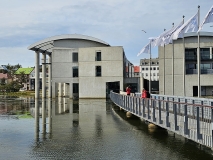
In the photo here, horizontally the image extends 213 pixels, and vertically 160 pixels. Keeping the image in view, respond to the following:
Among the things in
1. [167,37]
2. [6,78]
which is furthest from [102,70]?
[6,78]

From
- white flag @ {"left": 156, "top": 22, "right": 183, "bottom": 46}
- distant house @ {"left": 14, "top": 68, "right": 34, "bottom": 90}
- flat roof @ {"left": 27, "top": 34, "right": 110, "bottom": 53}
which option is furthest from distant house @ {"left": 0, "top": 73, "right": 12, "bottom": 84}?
white flag @ {"left": 156, "top": 22, "right": 183, "bottom": 46}

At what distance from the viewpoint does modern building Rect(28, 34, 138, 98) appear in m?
46.6

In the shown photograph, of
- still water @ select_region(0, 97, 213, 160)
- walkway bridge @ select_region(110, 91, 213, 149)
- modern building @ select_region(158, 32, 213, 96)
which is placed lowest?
still water @ select_region(0, 97, 213, 160)

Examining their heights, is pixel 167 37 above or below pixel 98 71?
above

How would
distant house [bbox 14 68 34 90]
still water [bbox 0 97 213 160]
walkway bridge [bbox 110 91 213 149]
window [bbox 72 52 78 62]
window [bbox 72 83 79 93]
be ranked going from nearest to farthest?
walkway bridge [bbox 110 91 213 149] < still water [bbox 0 97 213 160] < window [bbox 72 83 79 93] < window [bbox 72 52 78 62] < distant house [bbox 14 68 34 90]

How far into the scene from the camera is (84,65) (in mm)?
47281

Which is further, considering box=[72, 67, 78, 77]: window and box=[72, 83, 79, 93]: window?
box=[72, 67, 78, 77]: window

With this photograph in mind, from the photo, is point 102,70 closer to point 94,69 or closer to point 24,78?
point 94,69

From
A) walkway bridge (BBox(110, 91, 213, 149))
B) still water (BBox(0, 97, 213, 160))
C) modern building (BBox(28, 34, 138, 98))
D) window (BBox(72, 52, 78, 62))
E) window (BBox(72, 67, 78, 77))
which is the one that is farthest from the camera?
window (BBox(72, 52, 78, 62))

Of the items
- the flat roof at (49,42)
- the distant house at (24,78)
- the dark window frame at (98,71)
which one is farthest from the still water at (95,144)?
the distant house at (24,78)

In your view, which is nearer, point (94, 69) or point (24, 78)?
point (94, 69)

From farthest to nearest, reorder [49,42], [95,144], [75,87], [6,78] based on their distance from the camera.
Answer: [6,78] < [75,87] < [49,42] < [95,144]

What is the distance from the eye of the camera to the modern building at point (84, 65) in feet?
153

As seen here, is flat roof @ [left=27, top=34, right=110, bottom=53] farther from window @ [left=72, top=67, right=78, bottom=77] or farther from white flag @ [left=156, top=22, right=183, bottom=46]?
white flag @ [left=156, top=22, right=183, bottom=46]
